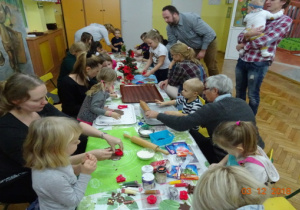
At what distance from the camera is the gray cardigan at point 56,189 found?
40.1 inches

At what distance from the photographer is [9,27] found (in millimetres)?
3812

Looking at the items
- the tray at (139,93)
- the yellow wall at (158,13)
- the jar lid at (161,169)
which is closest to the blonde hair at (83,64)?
the tray at (139,93)

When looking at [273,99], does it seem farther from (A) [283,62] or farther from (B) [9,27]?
(B) [9,27]

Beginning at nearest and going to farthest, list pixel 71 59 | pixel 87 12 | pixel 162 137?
1. pixel 162 137
2. pixel 71 59
3. pixel 87 12

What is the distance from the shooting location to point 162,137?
1583 millimetres

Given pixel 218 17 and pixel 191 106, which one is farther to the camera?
pixel 218 17

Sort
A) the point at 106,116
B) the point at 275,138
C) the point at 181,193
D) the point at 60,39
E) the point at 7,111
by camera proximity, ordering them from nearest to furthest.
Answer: the point at 181,193
the point at 7,111
the point at 106,116
the point at 275,138
the point at 60,39

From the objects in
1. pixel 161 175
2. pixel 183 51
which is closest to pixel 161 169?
pixel 161 175

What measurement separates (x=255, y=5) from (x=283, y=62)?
12.6ft

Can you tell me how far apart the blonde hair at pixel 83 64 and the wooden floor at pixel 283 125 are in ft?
4.82

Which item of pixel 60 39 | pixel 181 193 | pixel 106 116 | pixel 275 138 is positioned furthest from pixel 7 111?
pixel 60 39

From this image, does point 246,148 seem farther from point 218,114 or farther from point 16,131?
point 16,131

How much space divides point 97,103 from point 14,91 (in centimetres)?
74

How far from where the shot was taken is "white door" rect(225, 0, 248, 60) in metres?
6.49
